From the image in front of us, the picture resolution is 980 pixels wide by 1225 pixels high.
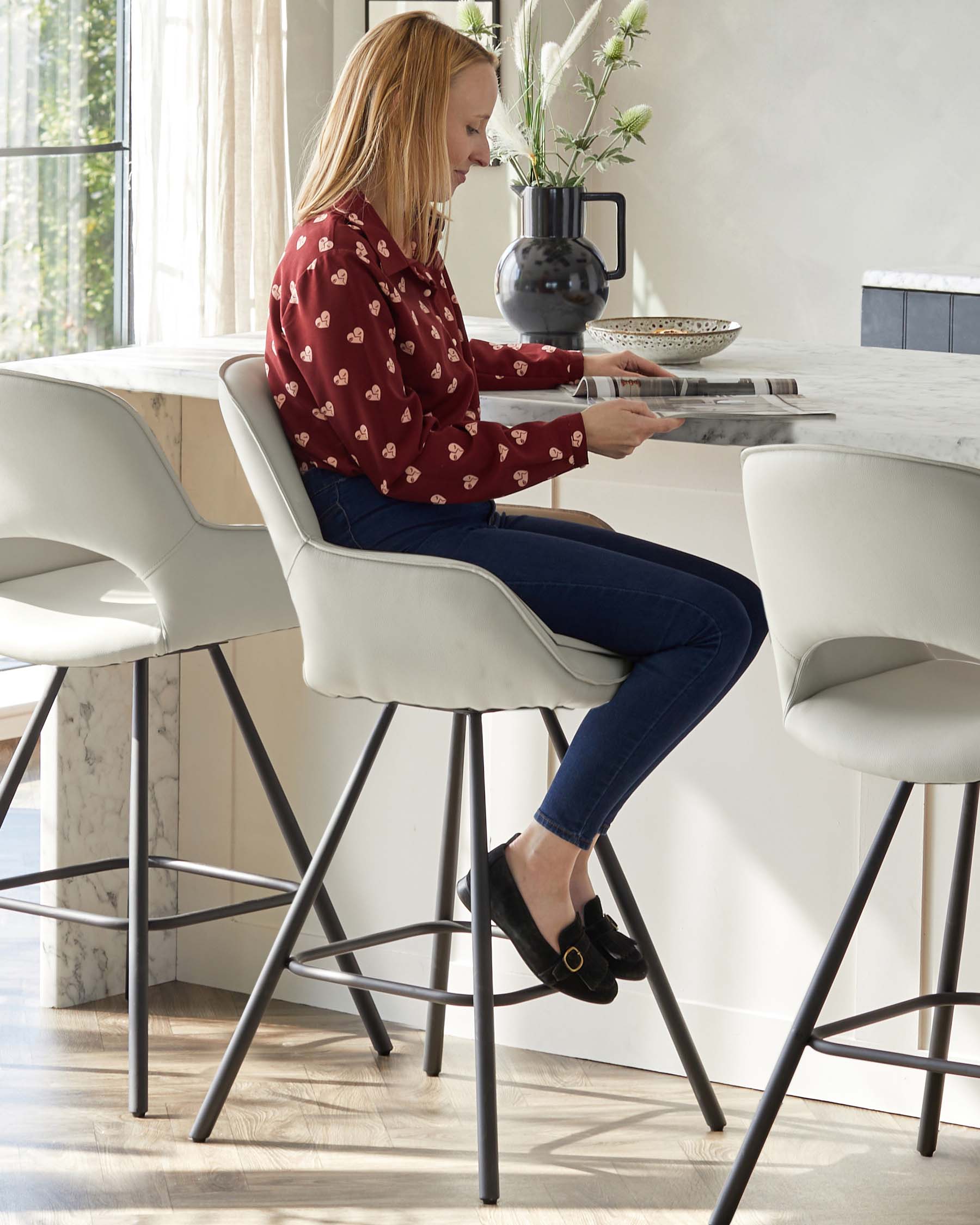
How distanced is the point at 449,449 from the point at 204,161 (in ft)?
9.51

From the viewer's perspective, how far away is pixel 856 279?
5.31 meters

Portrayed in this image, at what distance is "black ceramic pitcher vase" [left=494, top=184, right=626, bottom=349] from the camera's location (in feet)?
8.14

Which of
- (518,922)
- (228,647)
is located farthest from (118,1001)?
(518,922)

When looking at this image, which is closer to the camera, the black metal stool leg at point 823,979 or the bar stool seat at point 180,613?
the black metal stool leg at point 823,979

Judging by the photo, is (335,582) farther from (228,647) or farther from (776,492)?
(228,647)

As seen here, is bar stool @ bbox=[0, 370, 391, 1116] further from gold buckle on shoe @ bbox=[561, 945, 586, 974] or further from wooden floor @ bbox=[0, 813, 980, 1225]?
gold buckle on shoe @ bbox=[561, 945, 586, 974]

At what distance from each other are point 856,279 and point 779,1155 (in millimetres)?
3600

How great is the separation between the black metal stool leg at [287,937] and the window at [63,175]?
272 cm

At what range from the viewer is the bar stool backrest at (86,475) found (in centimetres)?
213

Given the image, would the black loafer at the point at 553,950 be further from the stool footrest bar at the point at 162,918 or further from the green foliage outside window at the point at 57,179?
the green foliage outside window at the point at 57,179

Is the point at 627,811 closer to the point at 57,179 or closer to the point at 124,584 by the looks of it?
the point at 124,584

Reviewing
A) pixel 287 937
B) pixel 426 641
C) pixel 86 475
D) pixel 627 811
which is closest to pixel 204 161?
pixel 86 475

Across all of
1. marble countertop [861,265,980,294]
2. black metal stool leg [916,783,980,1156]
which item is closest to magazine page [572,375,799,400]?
black metal stool leg [916,783,980,1156]

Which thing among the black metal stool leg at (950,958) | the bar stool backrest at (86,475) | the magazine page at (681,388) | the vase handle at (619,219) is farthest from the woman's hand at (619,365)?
the black metal stool leg at (950,958)
